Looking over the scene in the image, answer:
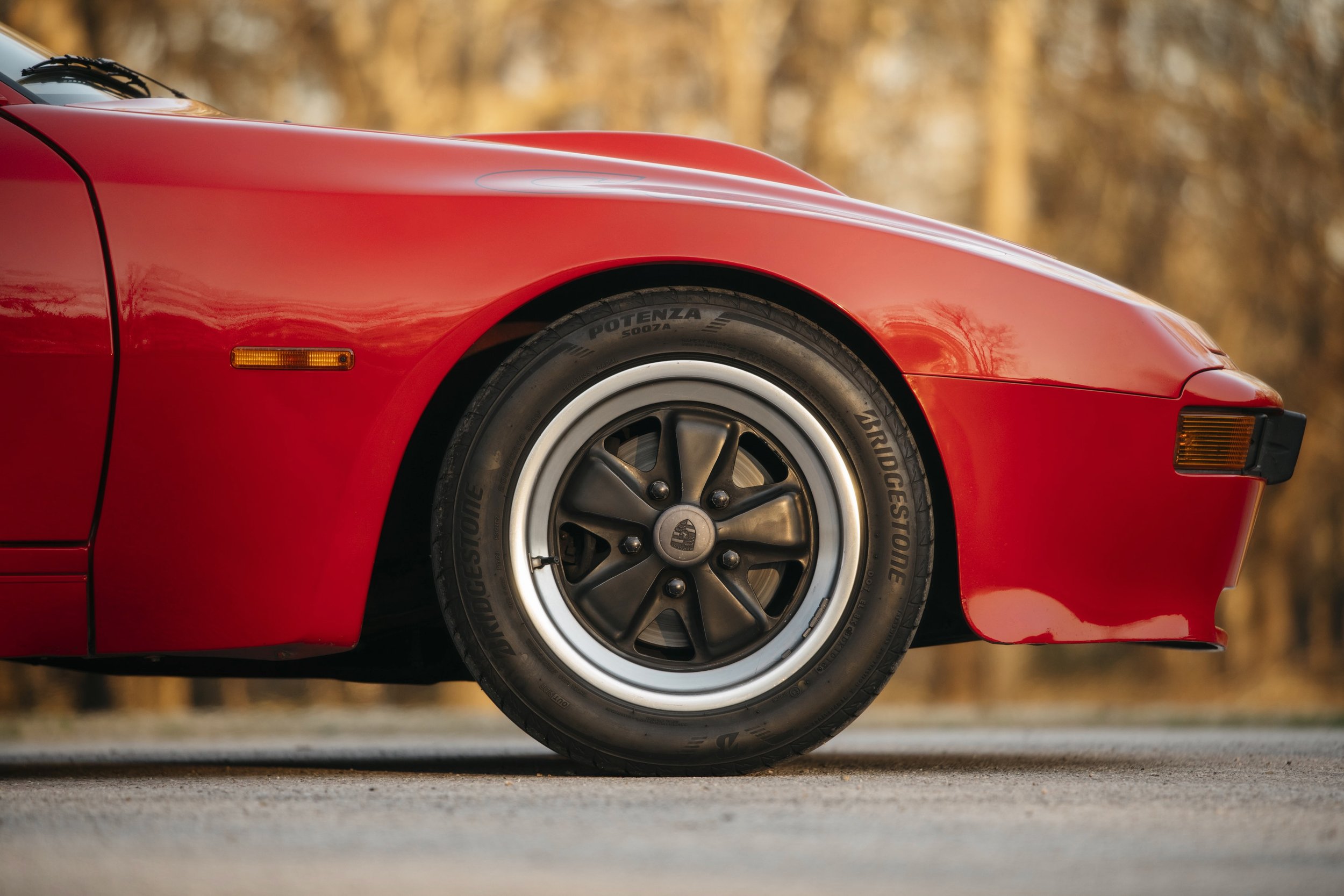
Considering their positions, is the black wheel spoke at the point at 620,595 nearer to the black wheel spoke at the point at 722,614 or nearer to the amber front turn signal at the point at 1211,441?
the black wheel spoke at the point at 722,614

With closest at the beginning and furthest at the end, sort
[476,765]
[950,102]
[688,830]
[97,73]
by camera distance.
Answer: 1. [688,830]
2. [97,73]
3. [476,765]
4. [950,102]

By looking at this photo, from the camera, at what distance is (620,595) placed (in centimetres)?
223

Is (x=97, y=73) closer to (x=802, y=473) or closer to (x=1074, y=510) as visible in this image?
(x=802, y=473)

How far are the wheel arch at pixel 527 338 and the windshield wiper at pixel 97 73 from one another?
3.08 feet

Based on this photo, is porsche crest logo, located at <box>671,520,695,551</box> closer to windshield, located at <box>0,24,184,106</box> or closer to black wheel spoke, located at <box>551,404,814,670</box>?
black wheel spoke, located at <box>551,404,814,670</box>

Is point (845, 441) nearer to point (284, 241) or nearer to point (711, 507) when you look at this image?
point (711, 507)

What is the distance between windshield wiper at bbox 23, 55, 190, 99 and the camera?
253 cm

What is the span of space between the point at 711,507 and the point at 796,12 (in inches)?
454

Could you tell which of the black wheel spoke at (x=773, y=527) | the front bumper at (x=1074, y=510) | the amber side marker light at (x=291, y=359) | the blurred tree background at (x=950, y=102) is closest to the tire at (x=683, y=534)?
the black wheel spoke at (x=773, y=527)

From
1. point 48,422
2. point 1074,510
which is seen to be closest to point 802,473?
point 1074,510

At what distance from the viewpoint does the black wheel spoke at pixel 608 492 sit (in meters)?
2.23

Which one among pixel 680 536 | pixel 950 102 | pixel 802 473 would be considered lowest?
pixel 680 536

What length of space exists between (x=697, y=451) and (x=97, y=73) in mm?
1556

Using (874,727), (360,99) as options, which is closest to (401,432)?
(874,727)
